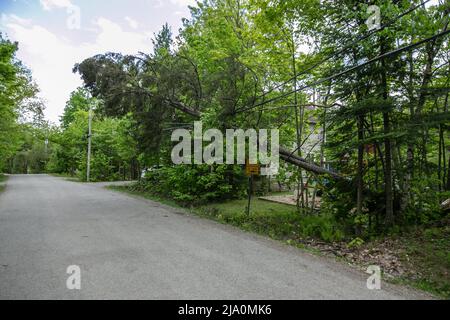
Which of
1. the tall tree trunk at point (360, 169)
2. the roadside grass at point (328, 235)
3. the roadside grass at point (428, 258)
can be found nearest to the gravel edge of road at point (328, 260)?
the roadside grass at point (328, 235)

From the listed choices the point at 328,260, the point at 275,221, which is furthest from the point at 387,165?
the point at 275,221

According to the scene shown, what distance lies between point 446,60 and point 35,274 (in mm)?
9095

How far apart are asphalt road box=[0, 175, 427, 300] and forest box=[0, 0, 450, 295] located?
1634 mm

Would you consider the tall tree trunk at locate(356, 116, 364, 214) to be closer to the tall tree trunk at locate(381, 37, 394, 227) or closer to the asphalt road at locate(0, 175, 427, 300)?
the tall tree trunk at locate(381, 37, 394, 227)

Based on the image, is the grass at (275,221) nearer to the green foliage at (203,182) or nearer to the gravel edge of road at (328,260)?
the gravel edge of road at (328,260)

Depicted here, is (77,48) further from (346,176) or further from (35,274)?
(346,176)

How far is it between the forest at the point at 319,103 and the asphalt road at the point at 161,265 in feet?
5.36

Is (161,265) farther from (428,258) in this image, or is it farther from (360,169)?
(360,169)

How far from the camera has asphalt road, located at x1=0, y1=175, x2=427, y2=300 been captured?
3.35 metres

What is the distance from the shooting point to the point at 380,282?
12.7 feet

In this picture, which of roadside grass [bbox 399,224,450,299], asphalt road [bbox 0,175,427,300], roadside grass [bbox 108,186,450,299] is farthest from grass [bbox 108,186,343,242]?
roadside grass [bbox 399,224,450,299]

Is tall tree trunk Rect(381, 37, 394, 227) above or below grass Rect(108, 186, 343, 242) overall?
above
